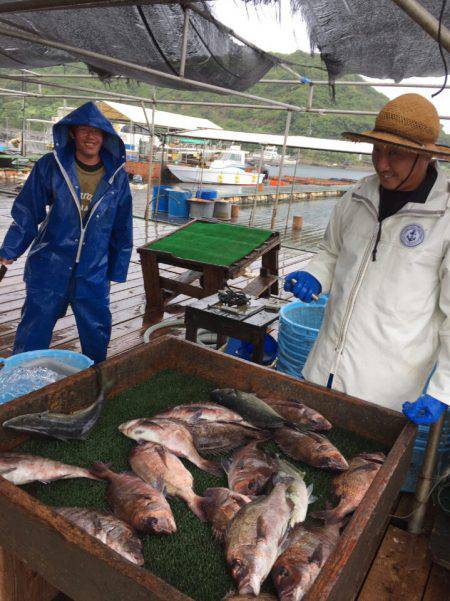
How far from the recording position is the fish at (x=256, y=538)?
1.24 meters

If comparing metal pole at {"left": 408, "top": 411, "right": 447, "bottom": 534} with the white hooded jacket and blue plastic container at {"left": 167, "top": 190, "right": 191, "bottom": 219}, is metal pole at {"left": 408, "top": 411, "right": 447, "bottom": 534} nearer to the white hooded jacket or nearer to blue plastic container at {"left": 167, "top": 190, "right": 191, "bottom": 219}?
the white hooded jacket

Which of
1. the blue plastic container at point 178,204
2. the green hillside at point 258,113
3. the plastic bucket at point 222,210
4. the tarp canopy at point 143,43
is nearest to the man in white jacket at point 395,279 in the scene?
the tarp canopy at point 143,43

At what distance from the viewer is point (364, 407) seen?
6.63 ft

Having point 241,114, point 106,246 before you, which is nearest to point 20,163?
point 106,246

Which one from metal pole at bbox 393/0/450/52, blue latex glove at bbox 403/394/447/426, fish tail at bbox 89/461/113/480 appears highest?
metal pole at bbox 393/0/450/52

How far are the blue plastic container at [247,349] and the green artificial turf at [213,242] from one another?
1.15m

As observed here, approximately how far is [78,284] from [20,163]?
18465 millimetres

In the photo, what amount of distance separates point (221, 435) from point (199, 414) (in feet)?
0.43

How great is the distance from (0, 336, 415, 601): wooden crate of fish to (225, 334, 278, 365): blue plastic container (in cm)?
187

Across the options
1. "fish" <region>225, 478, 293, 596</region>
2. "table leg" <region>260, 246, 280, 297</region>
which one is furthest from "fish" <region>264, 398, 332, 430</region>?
"table leg" <region>260, 246, 280, 297</region>

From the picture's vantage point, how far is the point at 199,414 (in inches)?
78.0

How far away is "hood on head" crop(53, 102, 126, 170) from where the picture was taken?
11.1 ft

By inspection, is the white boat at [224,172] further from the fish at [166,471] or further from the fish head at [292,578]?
the fish head at [292,578]

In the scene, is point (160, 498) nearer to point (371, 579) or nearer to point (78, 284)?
point (371, 579)
